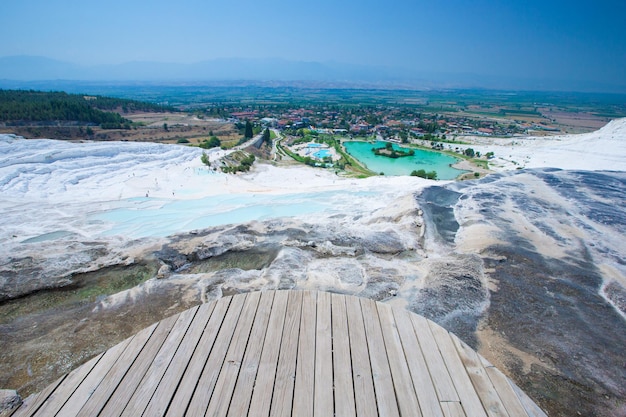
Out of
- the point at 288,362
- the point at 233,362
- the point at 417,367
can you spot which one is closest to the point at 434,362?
the point at 417,367

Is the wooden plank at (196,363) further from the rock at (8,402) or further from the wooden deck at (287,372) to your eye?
the rock at (8,402)

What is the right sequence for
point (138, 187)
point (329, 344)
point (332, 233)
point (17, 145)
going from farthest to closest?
point (17, 145), point (138, 187), point (332, 233), point (329, 344)

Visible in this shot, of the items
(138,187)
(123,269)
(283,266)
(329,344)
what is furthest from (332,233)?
(138,187)

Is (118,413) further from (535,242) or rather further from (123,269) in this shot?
(535,242)

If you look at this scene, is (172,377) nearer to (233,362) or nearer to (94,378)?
(233,362)

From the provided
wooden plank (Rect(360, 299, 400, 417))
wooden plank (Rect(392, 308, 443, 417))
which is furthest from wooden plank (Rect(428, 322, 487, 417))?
wooden plank (Rect(360, 299, 400, 417))

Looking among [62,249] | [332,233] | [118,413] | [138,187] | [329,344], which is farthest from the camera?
[138,187]
